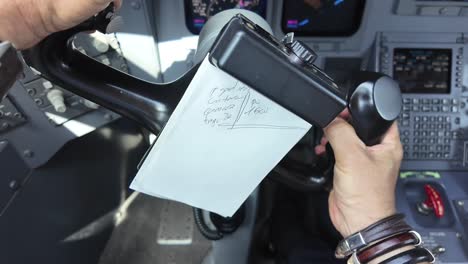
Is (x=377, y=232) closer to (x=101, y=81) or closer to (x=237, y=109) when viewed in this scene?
(x=237, y=109)

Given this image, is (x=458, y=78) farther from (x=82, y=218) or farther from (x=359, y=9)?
(x=82, y=218)

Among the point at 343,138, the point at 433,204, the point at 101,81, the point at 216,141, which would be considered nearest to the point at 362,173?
the point at 343,138

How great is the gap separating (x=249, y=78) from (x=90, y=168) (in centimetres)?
85

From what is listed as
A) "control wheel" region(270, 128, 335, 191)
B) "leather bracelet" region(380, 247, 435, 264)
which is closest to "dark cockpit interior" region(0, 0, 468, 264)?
"control wheel" region(270, 128, 335, 191)

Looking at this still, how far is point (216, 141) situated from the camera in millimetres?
460

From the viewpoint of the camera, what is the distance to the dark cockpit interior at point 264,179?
0.83 meters

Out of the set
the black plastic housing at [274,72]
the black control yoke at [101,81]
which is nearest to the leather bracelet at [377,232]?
the black plastic housing at [274,72]

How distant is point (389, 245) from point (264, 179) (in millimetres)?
333

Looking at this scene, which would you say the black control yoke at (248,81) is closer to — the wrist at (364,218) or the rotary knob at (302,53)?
the rotary knob at (302,53)

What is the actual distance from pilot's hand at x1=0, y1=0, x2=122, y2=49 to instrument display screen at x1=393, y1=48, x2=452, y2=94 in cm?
92

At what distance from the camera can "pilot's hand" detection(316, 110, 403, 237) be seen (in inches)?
21.3

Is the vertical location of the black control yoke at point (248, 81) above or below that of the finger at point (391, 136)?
above

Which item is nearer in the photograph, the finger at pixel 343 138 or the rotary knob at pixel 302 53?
the rotary knob at pixel 302 53

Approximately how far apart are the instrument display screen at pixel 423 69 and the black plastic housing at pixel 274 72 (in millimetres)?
733
